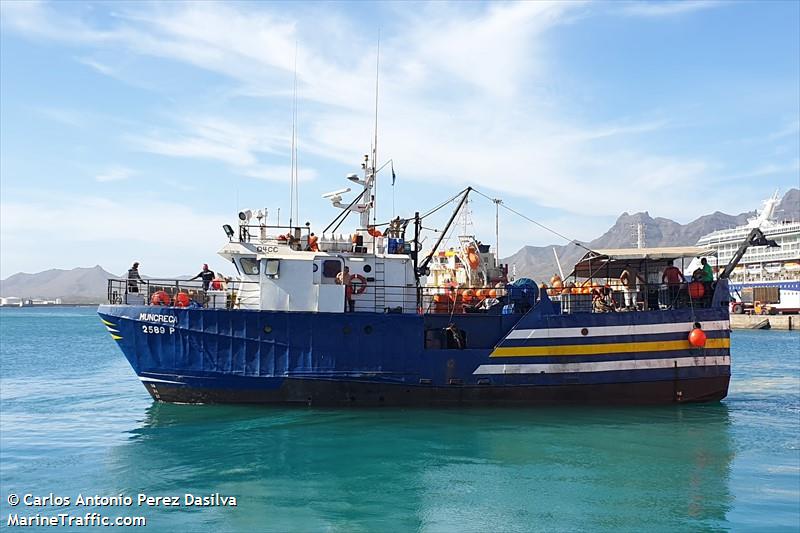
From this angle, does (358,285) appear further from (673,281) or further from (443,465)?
(673,281)

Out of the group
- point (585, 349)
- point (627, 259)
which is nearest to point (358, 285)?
point (585, 349)

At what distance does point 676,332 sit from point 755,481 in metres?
5.73

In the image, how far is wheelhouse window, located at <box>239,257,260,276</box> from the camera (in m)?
16.3

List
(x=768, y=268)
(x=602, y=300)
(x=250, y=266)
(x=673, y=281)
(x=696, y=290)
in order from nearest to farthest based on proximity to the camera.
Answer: (x=250, y=266), (x=696, y=290), (x=602, y=300), (x=673, y=281), (x=768, y=268)

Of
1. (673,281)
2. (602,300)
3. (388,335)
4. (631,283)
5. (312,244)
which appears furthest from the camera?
(631,283)

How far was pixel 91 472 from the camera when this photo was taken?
11742mm

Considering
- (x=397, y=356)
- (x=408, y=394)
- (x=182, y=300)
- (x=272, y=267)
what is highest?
(x=272, y=267)

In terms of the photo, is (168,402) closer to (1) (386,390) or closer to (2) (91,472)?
(2) (91,472)

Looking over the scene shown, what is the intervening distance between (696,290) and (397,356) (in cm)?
808

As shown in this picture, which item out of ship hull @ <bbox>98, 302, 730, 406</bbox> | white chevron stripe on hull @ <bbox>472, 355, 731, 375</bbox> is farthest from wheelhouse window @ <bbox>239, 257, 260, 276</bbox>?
white chevron stripe on hull @ <bbox>472, 355, 731, 375</bbox>

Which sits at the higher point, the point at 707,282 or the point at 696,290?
the point at 707,282

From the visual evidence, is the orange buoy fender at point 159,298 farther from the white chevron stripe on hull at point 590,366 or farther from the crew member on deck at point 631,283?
the crew member on deck at point 631,283

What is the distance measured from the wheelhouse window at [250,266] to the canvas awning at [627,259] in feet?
29.2

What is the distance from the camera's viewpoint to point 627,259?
1733 cm
